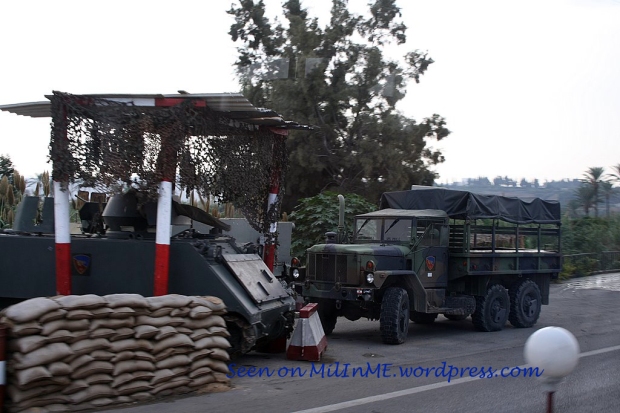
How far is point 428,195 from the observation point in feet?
46.1

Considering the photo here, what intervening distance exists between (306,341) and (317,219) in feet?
30.1

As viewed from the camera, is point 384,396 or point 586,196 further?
point 586,196

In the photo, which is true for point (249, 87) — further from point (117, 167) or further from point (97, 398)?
point (97, 398)

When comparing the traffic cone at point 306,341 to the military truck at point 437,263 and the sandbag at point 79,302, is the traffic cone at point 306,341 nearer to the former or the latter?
the military truck at point 437,263

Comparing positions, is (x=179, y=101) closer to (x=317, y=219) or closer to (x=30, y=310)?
(x=30, y=310)

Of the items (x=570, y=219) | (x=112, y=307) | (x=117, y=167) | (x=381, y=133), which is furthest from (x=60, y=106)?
(x=570, y=219)

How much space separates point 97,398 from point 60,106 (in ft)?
14.1

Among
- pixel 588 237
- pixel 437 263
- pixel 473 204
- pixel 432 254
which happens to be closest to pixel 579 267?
pixel 588 237

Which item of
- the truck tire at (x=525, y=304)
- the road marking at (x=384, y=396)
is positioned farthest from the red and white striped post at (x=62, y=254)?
the truck tire at (x=525, y=304)

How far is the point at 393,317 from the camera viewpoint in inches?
456

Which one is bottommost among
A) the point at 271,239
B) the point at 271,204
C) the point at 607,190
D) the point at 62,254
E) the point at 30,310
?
the point at 30,310

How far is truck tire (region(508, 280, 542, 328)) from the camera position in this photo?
1456 cm

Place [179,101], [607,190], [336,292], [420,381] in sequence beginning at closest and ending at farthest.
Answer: [420,381] → [179,101] → [336,292] → [607,190]

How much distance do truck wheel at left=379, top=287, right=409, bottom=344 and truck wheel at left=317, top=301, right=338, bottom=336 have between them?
1107 millimetres
